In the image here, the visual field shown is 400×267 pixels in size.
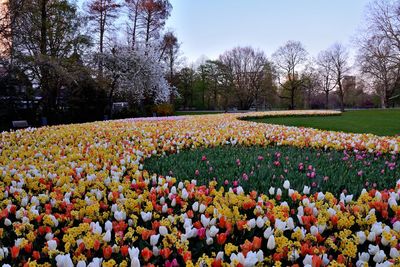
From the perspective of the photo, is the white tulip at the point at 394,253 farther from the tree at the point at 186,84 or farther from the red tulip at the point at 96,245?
the tree at the point at 186,84

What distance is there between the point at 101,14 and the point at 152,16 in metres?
5.32

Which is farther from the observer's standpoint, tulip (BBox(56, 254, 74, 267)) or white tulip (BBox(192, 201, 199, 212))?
white tulip (BBox(192, 201, 199, 212))

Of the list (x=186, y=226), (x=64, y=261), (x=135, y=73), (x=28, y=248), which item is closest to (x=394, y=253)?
(x=186, y=226)

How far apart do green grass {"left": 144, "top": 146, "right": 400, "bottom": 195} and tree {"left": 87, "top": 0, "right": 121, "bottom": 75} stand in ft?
88.8

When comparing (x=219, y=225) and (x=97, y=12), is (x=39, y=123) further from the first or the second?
(x=219, y=225)

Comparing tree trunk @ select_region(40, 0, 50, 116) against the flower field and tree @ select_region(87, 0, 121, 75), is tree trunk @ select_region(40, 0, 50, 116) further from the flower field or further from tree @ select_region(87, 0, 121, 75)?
the flower field

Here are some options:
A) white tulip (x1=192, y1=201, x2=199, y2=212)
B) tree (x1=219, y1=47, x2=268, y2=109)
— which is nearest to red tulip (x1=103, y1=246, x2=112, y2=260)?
white tulip (x1=192, y1=201, x2=199, y2=212)

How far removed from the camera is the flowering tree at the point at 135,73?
2702cm

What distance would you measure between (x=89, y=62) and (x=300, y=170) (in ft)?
82.1

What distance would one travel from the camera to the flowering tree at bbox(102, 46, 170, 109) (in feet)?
88.6

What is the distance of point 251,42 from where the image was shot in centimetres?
5316

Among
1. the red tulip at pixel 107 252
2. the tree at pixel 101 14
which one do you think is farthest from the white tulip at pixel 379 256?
the tree at pixel 101 14

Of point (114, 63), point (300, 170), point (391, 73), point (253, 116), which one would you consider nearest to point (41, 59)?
point (114, 63)

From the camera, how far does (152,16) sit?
34.1 m
